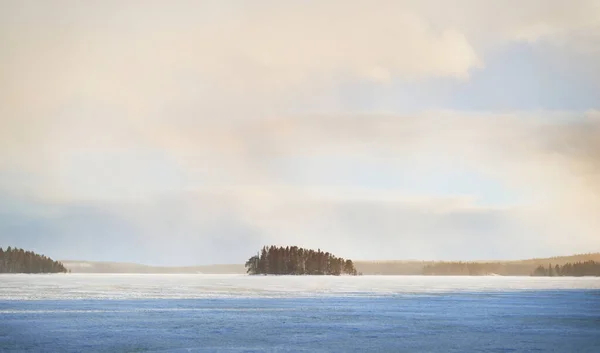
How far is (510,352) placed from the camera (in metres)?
22.5

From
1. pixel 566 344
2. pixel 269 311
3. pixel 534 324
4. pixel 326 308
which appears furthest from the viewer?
pixel 326 308

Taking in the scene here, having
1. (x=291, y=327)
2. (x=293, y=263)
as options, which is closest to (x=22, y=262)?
(x=293, y=263)

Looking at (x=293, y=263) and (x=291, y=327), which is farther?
(x=293, y=263)

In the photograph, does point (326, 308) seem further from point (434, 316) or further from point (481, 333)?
point (481, 333)

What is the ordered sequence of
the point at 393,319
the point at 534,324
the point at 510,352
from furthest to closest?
the point at 393,319 < the point at 534,324 < the point at 510,352

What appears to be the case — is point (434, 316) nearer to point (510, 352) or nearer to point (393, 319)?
point (393, 319)

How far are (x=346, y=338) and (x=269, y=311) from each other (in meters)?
12.9

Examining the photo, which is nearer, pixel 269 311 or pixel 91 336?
pixel 91 336

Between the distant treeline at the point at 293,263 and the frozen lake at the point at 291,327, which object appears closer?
the frozen lake at the point at 291,327

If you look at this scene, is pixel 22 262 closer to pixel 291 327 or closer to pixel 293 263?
pixel 293 263

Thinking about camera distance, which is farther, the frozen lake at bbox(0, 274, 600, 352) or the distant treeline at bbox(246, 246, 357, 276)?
the distant treeline at bbox(246, 246, 357, 276)

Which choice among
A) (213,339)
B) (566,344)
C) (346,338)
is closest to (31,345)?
(213,339)

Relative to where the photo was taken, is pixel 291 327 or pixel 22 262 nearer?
pixel 291 327

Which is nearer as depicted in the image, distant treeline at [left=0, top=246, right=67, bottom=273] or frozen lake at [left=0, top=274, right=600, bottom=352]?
frozen lake at [left=0, top=274, right=600, bottom=352]
